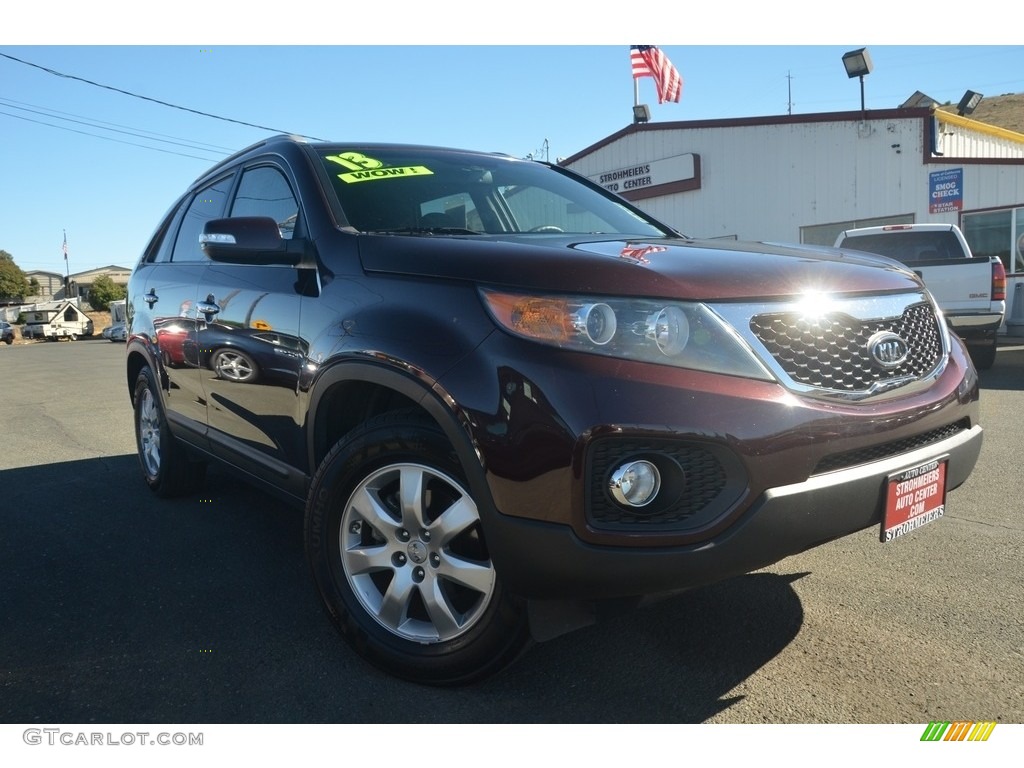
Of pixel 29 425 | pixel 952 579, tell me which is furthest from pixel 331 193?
pixel 29 425

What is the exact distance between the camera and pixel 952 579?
3.21 meters

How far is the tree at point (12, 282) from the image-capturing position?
80938mm

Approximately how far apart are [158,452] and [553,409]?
3.52 m

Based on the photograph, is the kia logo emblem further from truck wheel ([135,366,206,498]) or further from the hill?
the hill

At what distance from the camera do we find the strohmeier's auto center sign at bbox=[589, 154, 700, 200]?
840 inches

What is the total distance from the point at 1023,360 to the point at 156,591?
12.0m

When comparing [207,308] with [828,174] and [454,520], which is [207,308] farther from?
[828,174]

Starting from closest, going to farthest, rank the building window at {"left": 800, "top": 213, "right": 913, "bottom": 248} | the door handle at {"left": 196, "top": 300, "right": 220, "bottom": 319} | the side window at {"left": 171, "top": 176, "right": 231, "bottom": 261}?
the door handle at {"left": 196, "top": 300, "right": 220, "bottom": 319} → the side window at {"left": 171, "top": 176, "right": 231, "bottom": 261} → the building window at {"left": 800, "top": 213, "right": 913, "bottom": 248}

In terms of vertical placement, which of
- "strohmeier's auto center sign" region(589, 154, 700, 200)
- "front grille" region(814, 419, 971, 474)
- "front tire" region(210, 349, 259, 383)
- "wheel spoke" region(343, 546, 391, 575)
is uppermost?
"strohmeier's auto center sign" region(589, 154, 700, 200)

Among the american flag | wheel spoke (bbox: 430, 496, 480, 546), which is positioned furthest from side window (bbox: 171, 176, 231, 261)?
the american flag

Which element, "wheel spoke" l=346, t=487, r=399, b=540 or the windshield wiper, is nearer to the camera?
"wheel spoke" l=346, t=487, r=399, b=540

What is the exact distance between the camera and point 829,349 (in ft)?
7.54

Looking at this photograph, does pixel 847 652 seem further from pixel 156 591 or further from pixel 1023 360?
pixel 1023 360

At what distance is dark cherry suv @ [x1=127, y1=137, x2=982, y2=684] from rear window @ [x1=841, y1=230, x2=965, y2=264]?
8.67 metres
